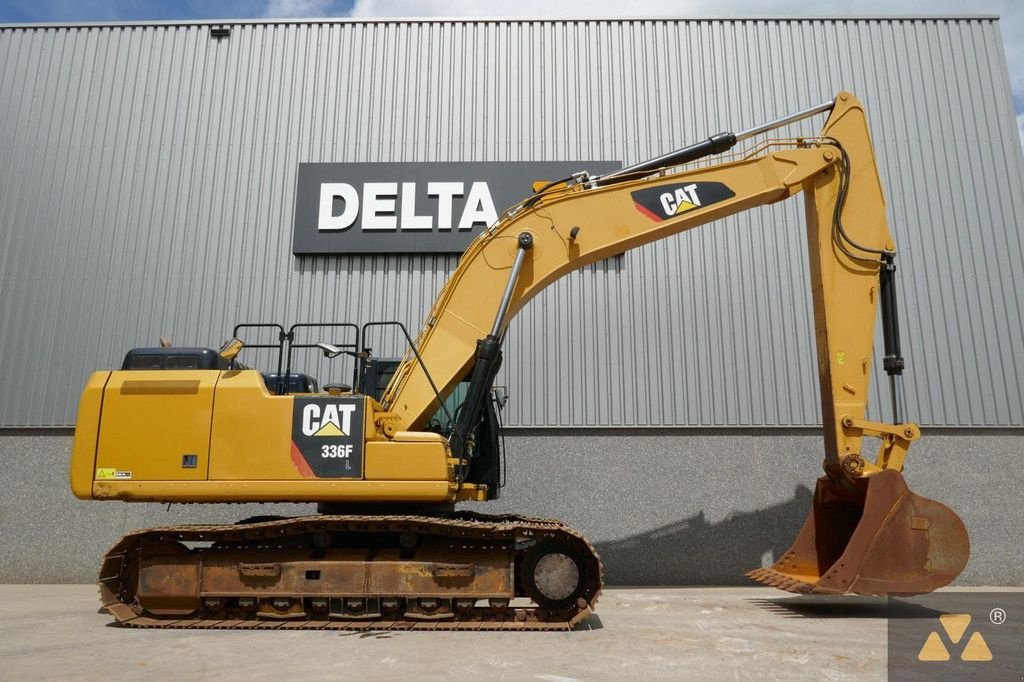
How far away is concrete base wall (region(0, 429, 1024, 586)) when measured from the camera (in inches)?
410

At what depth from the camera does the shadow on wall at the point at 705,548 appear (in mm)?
10344

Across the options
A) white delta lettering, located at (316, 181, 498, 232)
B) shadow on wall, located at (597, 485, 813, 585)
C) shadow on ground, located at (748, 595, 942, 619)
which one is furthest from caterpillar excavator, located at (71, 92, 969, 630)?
white delta lettering, located at (316, 181, 498, 232)

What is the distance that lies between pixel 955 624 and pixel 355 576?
6070 mm

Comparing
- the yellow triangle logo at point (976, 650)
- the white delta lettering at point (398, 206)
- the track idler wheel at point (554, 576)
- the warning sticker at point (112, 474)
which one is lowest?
the yellow triangle logo at point (976, 650)

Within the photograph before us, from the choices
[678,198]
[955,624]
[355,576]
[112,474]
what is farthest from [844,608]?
[112,474]

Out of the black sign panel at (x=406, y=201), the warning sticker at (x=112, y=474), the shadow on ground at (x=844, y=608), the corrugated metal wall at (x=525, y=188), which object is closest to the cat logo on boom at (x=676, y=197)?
the corrugated metal wall at (x=525, y=188)

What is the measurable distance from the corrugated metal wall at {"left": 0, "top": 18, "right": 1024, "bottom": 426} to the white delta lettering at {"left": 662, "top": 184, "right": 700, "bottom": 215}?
3.64 meters

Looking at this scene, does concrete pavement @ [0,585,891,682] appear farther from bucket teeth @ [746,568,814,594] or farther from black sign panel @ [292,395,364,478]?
black sign panel @ [292,395,364,478]

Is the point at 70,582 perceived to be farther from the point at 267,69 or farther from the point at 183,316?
the point at 267,69

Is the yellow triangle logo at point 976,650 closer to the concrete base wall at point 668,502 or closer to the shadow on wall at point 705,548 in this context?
the shadow on wall at point 705,548

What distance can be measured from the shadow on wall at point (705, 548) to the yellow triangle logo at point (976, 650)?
160 inches

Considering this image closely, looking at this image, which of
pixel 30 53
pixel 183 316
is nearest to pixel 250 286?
pixel 183 316

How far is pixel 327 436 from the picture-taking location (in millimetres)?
6625

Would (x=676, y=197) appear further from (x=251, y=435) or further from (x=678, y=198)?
(x=251, y=435)
